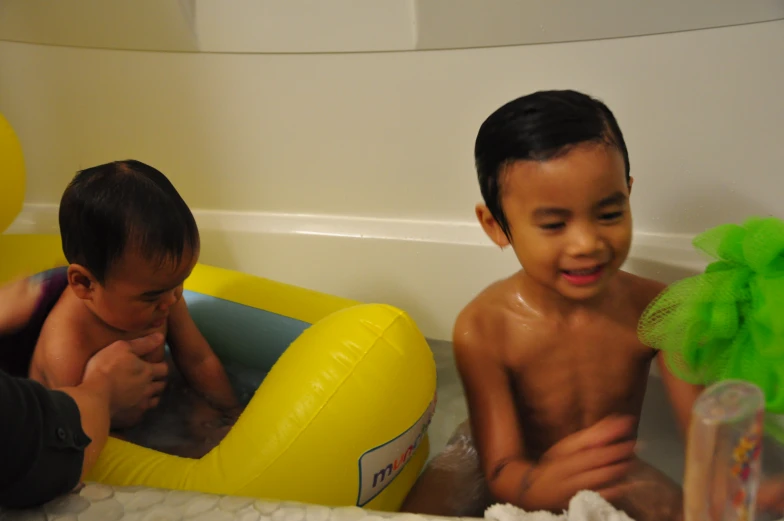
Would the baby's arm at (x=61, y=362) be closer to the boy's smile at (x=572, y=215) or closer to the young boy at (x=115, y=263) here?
the young boy at (x=115, y=263)

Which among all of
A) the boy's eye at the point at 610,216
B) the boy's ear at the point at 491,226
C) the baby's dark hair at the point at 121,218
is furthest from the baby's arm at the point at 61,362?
the boy's eye at the point at 610,216

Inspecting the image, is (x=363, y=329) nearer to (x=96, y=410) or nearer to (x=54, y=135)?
(x=96, y=410)

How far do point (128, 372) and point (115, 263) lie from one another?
0.16 m

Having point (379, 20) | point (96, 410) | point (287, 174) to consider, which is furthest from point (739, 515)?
point (287, 174)

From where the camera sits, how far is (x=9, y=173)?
3.55ft

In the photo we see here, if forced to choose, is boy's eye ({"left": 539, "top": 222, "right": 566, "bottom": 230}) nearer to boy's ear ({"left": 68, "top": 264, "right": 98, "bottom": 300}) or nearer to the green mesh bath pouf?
the green mesh bath pouf

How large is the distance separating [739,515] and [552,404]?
46 cm

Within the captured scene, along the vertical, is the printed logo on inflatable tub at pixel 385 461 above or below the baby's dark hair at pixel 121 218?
below

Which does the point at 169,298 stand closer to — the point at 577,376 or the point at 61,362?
the point at 61,362

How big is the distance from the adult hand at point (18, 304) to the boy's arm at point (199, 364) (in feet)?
0.63

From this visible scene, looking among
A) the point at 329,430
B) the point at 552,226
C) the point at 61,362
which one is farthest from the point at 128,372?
the point at 552,226

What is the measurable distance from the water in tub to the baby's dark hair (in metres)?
0.29

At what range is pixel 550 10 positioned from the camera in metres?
1.05

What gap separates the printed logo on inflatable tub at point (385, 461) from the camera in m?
0.76
